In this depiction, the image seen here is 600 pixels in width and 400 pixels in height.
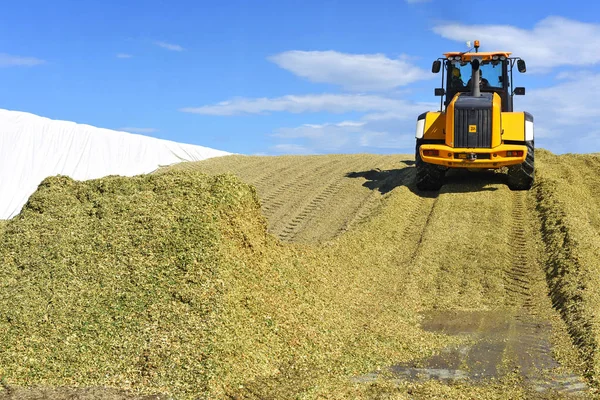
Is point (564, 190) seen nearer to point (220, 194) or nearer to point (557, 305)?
point (557, 305)

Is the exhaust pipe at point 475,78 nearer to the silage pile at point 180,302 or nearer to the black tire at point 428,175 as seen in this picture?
the black tire at point 428,175

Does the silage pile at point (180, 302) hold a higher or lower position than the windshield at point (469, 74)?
lower

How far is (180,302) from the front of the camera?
635 centimetres

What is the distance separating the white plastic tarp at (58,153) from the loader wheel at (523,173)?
10.2m

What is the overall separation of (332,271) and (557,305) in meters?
2.87

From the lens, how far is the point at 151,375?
5492 millimetres

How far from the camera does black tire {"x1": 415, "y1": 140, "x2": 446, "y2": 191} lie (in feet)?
45.2

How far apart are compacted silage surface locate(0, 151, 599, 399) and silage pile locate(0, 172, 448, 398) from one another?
0.02 metres

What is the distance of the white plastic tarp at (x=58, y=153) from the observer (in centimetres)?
1650

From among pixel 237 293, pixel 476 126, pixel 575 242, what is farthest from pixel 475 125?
pixel 237 293

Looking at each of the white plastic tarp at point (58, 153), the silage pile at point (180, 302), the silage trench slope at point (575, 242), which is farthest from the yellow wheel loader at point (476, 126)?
the white plastic tarp at point (58, 153)

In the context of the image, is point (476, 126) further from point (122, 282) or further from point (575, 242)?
point (122, 282)

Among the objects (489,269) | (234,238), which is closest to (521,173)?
(489,269)

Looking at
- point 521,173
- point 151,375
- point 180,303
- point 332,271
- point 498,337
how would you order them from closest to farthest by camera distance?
point 151,375 → point 180,303 → point 498,337 → point 332,271 → point 521,173
